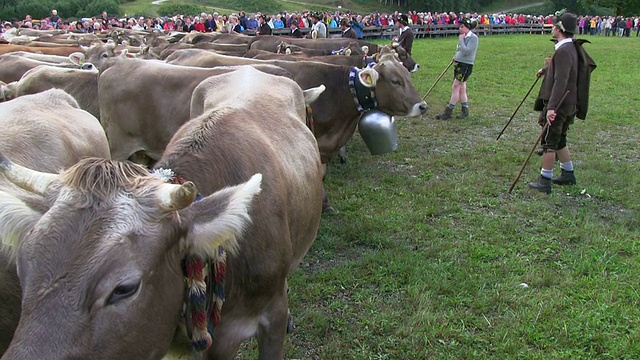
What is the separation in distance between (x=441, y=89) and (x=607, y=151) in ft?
20.5

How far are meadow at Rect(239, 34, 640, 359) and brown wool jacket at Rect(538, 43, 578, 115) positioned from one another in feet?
3.91

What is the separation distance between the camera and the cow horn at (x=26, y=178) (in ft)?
6.68

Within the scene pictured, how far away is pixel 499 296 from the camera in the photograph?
4.68 metres

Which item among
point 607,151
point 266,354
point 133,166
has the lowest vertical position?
point 607,151

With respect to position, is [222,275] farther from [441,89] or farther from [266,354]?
[441,89]

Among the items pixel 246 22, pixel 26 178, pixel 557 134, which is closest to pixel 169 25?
pixel 246 22

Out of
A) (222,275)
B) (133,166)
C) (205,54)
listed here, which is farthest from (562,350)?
(205,54)

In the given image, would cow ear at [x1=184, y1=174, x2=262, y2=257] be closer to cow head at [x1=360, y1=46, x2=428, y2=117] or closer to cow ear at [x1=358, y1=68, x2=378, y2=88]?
cow ear at [x1=358, y1=68, x2=378, y2=88]

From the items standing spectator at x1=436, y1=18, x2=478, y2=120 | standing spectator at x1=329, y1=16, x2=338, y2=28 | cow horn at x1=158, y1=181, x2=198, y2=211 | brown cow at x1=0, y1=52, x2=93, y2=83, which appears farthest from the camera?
standing spectator at x1=329, y1=16, x2=338, y2=28

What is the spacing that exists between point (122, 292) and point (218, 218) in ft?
1.40

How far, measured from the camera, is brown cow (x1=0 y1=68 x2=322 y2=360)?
176cm

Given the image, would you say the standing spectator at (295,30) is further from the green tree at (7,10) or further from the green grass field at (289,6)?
the green tree at (7,10)

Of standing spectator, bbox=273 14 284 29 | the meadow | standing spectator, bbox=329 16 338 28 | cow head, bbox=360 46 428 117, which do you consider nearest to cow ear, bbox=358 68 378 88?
cow head, bbox=360 46 428 117

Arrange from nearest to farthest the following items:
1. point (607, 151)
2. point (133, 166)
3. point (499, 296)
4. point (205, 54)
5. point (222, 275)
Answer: point (133, 166)
point (222, 275)
point (499, 296)
point (205, 54)
point (607, 151)
